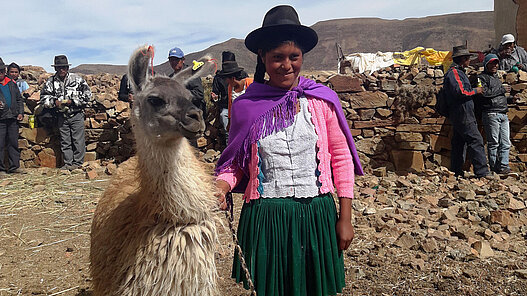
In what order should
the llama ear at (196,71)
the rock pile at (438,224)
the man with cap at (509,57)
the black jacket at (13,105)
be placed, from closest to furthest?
the llama ear at (196,71), the rock pile at (438,224), the man with cap at (509,57), the black jacket at (13,105)

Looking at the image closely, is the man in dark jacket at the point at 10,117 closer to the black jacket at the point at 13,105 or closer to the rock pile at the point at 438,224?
the black jacket at the point at 13,105

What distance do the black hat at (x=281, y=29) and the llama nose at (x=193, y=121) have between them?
47 cm

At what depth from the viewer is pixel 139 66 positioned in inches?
77.5

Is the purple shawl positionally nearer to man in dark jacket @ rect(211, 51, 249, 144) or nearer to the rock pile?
the rock pile

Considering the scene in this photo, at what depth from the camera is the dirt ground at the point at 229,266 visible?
344 cm

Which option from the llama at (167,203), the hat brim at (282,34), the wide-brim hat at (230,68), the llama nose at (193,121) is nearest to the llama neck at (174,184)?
the llama at (167,203)

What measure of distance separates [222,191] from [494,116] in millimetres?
6249

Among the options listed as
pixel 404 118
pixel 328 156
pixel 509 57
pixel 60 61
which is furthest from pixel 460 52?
pixel 60 61

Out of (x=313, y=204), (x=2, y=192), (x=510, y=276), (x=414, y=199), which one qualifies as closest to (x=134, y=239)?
(x=313, y=204)

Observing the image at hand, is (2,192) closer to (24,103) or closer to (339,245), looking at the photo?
(24,103)

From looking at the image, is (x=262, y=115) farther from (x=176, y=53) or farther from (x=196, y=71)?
(x=176, y=53)

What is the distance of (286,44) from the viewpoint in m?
1.87

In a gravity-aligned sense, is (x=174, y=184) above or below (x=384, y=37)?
below

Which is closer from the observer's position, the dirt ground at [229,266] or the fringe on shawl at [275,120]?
the fringe on shawl at [275,120]
